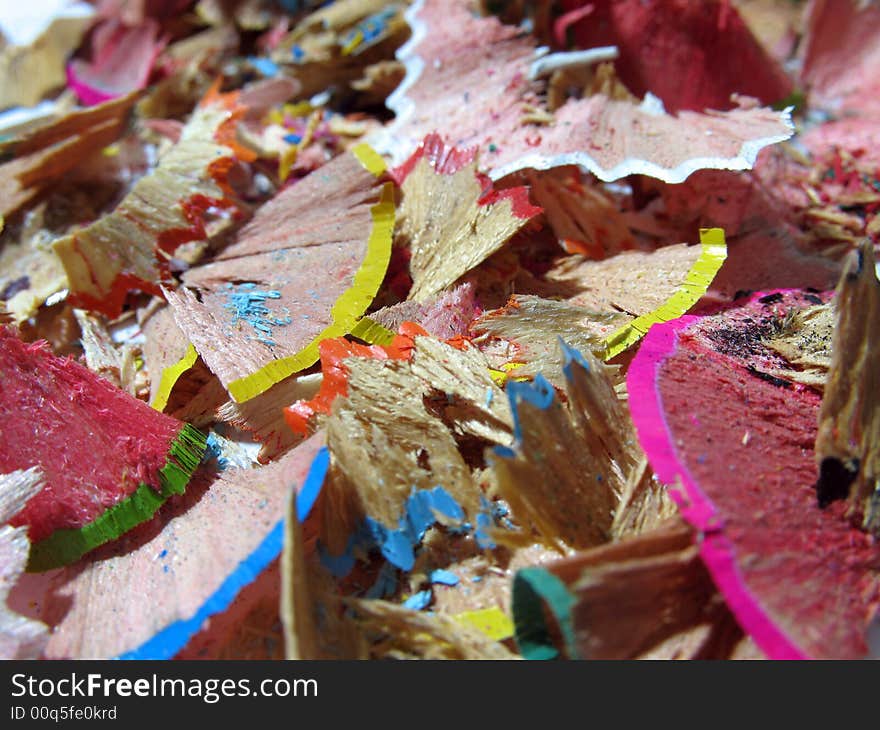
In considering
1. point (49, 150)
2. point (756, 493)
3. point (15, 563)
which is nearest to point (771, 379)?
point (756, 493)

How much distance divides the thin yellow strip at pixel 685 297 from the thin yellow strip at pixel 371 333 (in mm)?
275

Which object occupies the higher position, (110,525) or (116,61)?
(116,61)

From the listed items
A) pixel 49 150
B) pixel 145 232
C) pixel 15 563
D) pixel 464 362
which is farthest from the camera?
pixel 49 150

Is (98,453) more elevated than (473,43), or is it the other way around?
(473,43)

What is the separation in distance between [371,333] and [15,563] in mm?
465

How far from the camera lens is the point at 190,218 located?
3.83 ft

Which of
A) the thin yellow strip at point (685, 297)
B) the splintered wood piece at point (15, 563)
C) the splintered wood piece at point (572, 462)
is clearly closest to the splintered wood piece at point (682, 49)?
the thin yellow strip at point (685, 297)

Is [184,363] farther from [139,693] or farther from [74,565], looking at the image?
[139,693]

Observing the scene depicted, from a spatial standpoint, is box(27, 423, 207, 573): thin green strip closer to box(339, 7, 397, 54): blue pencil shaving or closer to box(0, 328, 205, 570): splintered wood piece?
box(0, 328, 205, 570): splintered wood piece

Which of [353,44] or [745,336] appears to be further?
[353,44]

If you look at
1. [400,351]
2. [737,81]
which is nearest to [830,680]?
[400,351]

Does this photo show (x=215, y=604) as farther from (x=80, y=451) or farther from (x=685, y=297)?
(x=685, y=297)

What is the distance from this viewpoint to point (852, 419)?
75 centimetres

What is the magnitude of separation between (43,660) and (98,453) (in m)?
0.23
